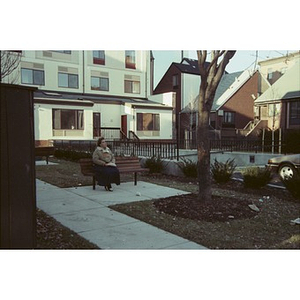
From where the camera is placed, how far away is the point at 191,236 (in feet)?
12.8

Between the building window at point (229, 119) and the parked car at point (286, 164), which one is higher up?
the building window at point (229, 119)

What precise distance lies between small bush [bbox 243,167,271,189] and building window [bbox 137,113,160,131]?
A: 4071mm

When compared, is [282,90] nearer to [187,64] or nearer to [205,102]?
[187,64]

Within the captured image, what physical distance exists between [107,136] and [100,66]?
2.84 metres

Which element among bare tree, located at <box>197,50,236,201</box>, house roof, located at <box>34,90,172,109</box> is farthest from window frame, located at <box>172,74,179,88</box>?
bare tree, located at <box>197,50,236,201</box>

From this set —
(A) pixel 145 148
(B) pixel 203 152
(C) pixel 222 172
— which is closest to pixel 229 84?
(A) pixel 145 148

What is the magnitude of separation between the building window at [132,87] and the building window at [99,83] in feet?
2.71

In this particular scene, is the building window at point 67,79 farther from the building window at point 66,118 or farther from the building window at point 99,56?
the building window at point 99,56

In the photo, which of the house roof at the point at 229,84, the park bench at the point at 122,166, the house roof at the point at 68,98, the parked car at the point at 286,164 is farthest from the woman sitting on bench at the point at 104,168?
the house roof at the point at 68,98

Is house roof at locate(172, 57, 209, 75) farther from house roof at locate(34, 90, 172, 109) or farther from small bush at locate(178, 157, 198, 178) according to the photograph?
small bush at locate(178, 157, 198, 178)

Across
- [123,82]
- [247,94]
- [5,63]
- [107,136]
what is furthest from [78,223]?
[247,94]

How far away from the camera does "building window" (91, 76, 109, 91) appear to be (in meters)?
12.1

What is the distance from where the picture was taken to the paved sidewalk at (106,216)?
144 inches

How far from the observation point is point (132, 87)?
43.0 feet
